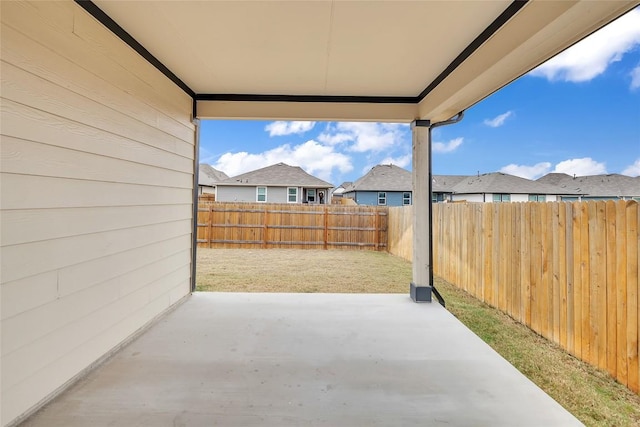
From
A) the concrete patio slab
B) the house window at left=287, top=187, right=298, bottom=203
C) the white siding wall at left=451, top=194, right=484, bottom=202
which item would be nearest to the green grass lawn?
the concrete patio slab

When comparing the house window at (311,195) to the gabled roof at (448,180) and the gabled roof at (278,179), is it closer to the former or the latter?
the gabled roof at (278,179)

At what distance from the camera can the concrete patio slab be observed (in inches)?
65.6

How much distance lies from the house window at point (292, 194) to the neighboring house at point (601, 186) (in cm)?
1767

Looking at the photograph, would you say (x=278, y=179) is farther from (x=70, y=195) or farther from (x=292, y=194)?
(x=70, y=195)

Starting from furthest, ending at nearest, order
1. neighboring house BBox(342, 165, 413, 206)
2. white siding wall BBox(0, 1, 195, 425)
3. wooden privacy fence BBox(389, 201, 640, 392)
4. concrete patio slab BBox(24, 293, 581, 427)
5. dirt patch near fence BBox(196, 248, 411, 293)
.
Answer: neighboring house BBox(342, 165, 413, 206)
dirt patch near fence BBox(196, 248, 411, 293)
wooden privacy fence BBox(389, 201, 640, 392)
concrete patio slab BBox(24, 293, 581, 427)
white siding wall BBox(0, 1, 195, 425)

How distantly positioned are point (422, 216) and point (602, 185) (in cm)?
2452

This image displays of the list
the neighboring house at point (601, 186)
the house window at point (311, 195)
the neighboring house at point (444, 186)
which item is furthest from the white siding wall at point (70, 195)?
the neighboring house at point (601, 186)

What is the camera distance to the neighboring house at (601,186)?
19.0 m

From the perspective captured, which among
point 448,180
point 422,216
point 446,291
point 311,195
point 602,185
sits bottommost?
point 446,291

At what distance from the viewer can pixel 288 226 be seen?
9.78 meters

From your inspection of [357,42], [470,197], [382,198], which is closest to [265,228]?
[357,42]

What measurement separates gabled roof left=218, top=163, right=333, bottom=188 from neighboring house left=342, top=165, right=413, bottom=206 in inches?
133

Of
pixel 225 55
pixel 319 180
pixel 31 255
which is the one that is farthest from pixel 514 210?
pixel 319 180

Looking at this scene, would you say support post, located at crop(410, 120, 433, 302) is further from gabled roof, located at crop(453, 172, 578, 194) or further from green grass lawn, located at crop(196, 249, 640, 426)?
gabled roof, located at crop(453, 172, 578, 194)
